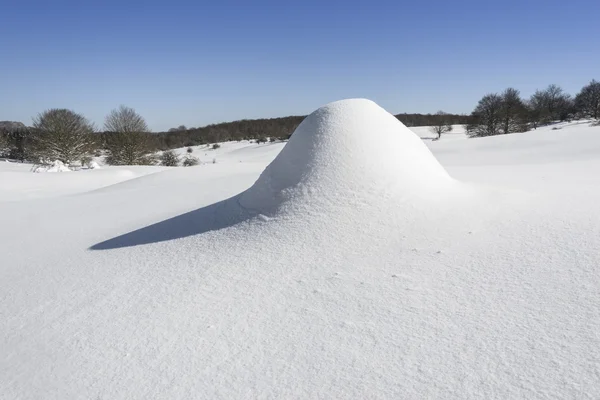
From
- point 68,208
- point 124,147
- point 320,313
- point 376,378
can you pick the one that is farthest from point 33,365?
point 124,147

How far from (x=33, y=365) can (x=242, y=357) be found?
6.23 ft

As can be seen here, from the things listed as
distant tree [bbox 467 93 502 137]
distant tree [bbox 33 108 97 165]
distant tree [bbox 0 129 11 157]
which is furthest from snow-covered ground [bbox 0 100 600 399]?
distant tree [bbox 0 129 11 157]

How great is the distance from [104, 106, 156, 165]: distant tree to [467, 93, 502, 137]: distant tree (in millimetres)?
37257

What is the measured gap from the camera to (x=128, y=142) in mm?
35750

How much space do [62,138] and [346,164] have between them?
3489 centimetres

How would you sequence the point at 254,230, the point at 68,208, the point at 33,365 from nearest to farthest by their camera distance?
the point at 33,365 < the point at 254,230 < the point at 68,208

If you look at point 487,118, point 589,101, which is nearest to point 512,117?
point 487,118

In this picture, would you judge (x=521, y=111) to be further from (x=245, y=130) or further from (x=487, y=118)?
(x=245, y=130)

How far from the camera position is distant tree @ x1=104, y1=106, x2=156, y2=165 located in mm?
35750

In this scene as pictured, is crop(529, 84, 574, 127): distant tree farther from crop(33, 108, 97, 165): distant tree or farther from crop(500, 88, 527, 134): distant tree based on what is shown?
crop(33, 108, 97, 165): distant tree

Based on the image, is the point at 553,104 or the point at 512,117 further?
the point at 553,104

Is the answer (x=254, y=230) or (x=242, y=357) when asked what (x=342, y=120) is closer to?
(x=254, y=230)

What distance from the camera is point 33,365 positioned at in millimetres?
3121

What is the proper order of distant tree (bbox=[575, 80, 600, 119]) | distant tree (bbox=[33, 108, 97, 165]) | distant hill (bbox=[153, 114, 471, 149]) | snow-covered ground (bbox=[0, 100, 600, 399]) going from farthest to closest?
distant hill (bbox=[153, 114, 471, 149]) < distant tree (bbox=[575, 80, 600, 119]) < distant tree (bbox=[33, 108, 97, 165]) < snow-covered ground (bbox=[0, 100, 600, 399])
